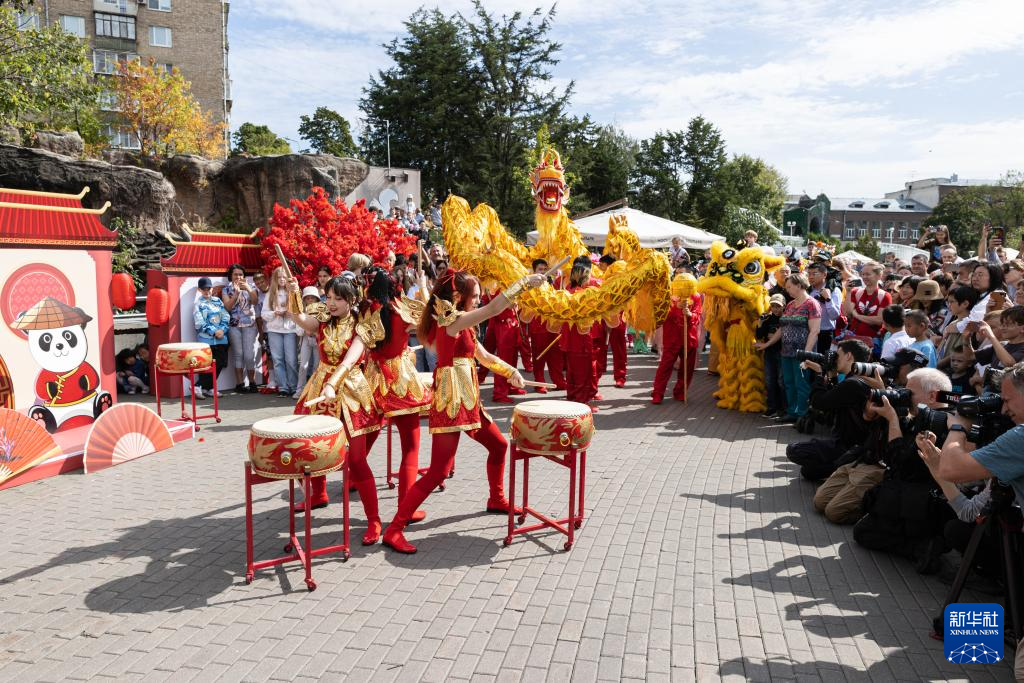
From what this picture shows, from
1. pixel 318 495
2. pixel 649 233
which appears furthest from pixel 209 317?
pixel 649 233

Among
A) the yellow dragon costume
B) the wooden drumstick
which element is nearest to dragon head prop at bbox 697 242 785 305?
the yellow dragon costume

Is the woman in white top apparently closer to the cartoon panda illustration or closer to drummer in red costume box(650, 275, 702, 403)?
the cartoon panda illustration

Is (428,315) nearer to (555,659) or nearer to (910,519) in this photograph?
(555,659)

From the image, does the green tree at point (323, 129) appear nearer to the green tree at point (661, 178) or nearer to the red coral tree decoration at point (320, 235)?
the green tree at point (661, 178)

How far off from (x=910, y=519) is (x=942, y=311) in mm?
4012

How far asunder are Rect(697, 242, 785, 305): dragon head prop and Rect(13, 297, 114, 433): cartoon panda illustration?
730 centimetres

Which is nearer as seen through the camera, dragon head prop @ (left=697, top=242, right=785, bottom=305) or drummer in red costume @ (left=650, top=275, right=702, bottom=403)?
dragon head prop @ (left=697, top=242, right=785, bottom=305)

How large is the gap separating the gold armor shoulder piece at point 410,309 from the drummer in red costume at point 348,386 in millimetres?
279

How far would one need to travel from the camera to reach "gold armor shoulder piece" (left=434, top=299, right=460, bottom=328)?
4477 millimetres

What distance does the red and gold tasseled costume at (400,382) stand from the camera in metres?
4.71

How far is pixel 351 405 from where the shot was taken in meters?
4.56

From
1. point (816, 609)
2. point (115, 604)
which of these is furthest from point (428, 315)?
point (816, 609)

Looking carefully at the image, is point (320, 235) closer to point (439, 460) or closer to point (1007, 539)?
point (439, 460)

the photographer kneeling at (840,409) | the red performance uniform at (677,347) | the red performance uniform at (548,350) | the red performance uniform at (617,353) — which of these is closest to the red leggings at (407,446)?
the photographer kneeling at (840,409)
